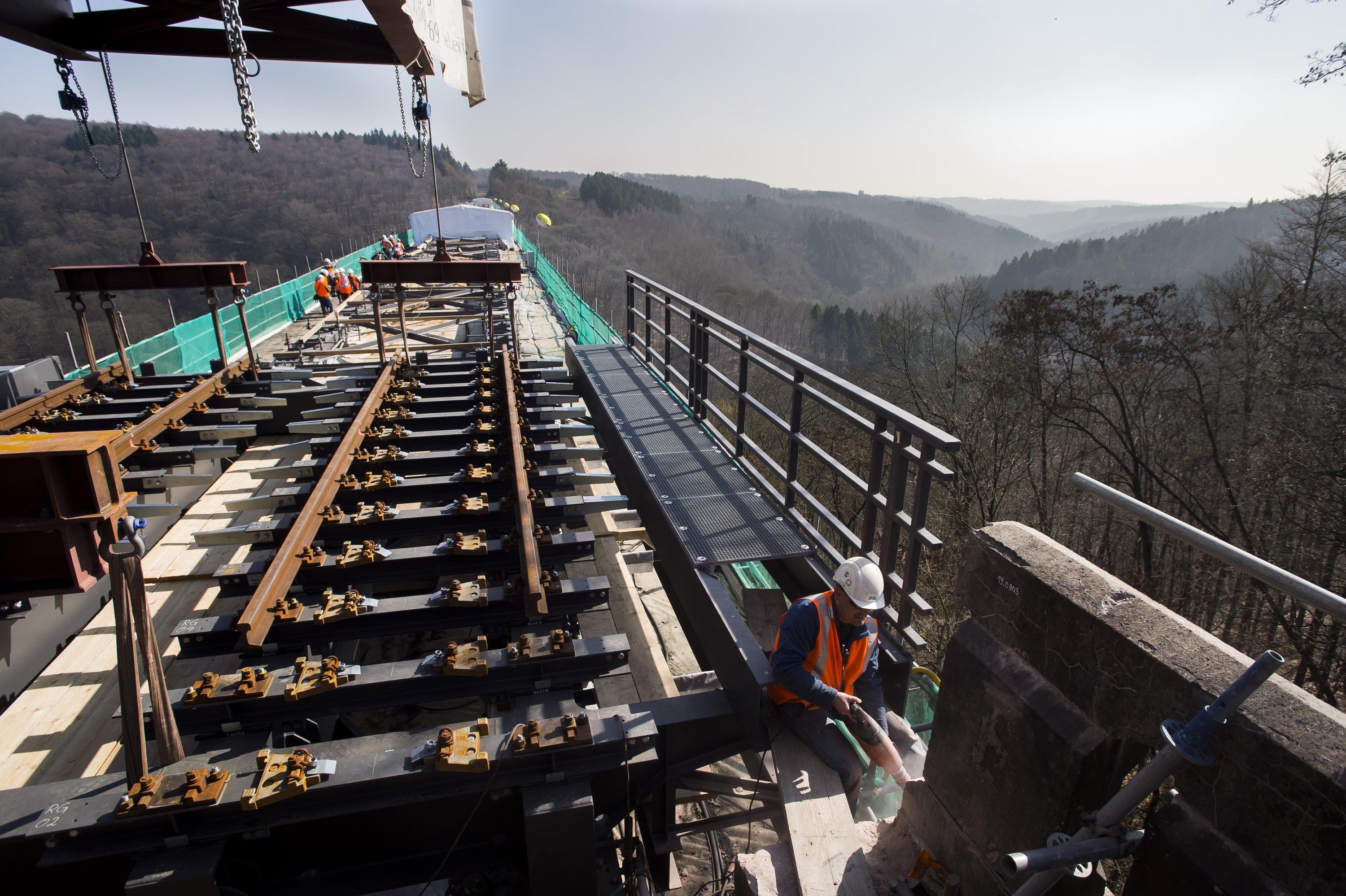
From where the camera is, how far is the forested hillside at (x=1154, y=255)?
154 feet

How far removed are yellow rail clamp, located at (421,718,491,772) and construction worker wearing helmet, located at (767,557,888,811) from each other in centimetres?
142

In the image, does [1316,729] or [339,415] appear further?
[339,415]

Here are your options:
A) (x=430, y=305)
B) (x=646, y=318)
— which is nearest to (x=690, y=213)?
(x=430, y=305)

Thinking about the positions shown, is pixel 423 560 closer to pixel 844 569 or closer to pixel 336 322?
pixel 844 569

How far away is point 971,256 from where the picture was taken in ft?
554

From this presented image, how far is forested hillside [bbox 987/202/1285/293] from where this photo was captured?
154 feet

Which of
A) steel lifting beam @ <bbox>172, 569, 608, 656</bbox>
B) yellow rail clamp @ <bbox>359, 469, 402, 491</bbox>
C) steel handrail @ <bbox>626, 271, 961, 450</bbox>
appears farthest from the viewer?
yellow rail clamp @ <bbox>359, 469, 402, 491</bbox>

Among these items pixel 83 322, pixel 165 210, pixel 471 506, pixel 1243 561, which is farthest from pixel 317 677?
pixel 165 210

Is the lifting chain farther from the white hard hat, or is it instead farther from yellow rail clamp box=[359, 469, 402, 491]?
the white hard hat

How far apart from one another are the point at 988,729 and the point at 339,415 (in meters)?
6.48

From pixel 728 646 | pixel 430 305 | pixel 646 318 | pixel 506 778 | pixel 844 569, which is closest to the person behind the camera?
pixel 506 778

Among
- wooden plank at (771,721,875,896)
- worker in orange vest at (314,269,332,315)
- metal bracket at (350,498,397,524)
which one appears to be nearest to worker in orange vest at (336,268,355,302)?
worker in orange vest at (314,269,332,315)

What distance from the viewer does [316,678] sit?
312cm

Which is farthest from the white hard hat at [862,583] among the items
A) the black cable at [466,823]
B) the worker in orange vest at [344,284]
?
the worker in orange vest at [344,284]
